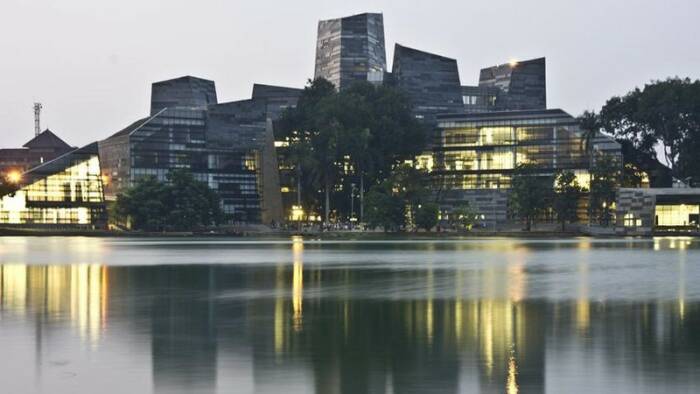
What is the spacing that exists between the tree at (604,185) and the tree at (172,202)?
65653mm

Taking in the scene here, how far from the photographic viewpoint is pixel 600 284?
191 ft

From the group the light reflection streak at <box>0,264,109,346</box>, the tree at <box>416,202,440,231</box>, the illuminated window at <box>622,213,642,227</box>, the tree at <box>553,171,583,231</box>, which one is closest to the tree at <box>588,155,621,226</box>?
the tree at <box>553,171,583,231</box>

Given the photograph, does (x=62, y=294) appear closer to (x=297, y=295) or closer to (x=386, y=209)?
(x=297, y=295)

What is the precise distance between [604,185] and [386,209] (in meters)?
36.9

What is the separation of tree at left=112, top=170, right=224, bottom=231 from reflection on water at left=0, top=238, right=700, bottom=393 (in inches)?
→ 4932

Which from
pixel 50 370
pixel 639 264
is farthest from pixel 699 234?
pixel 50 370

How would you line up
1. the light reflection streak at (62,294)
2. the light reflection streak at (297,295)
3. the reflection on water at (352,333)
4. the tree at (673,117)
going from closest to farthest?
the reflection on water at (352,333), the light reflection streak at (297,295), the light reflection streak at (62,294), the tree at (673,117)

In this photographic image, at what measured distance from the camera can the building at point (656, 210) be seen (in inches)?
7485

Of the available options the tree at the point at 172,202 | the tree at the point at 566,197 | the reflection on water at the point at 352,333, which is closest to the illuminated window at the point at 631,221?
the tree at the point at 566,197

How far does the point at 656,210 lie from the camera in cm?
19375

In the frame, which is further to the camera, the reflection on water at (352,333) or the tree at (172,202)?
the tree at (172,202)


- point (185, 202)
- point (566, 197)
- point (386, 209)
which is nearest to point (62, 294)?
point (386, 209)

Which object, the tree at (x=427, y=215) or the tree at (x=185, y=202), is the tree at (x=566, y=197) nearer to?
the tree at (x=427, y=215)

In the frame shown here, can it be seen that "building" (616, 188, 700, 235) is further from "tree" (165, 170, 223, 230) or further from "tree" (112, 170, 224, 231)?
"tree" (112, 170, 224, 231)
